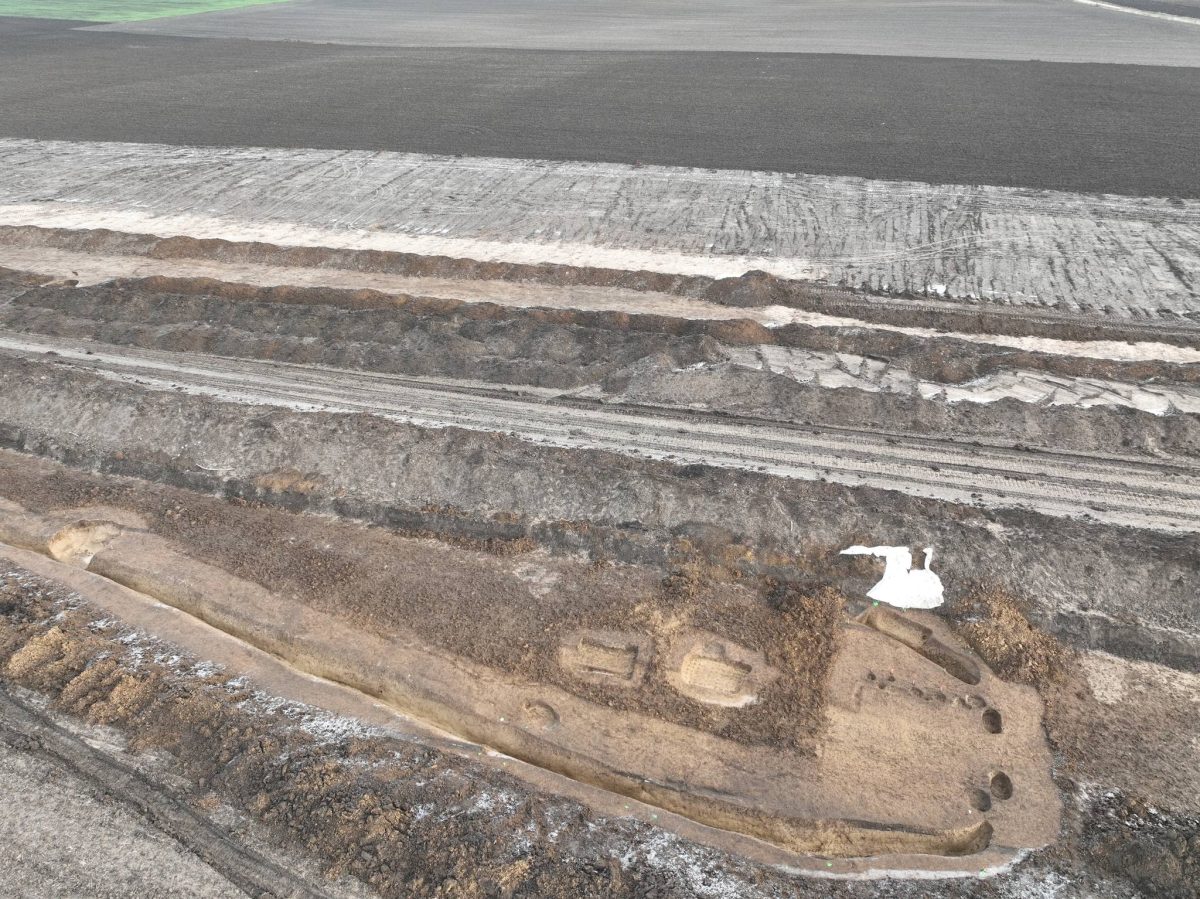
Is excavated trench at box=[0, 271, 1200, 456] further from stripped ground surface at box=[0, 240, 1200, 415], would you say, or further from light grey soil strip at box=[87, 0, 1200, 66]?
light grey soil strip at box=[87, 0, 1200, 66]

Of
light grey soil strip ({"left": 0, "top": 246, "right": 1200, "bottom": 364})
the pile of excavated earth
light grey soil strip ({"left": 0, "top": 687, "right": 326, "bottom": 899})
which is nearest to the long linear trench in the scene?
the pile of excavated earth

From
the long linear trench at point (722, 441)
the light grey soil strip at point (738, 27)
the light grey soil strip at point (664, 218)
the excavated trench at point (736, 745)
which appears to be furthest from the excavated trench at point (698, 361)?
the light grey soil strip at point (738, 27)

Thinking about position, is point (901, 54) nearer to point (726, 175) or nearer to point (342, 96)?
point (726, 175)

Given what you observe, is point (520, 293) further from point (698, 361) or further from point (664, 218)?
point (664, 218)

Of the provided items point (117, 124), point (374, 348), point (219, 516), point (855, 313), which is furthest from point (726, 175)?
point (117, 124)

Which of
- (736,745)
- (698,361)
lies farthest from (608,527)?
(698,361)
